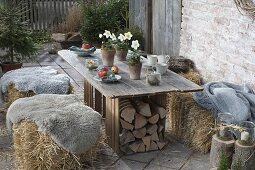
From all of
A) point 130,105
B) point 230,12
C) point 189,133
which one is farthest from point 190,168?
point 230,12

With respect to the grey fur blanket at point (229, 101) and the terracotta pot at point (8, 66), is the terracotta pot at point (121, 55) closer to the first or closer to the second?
the grey fur blanket at point (229, 101)

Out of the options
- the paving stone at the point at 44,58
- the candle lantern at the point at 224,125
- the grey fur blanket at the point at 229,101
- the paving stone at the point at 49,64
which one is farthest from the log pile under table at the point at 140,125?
the paving stone at the point at 44,58

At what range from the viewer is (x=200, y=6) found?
4961 mm

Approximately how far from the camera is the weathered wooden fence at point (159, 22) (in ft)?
18.7

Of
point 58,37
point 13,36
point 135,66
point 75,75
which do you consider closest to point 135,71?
point 135,66

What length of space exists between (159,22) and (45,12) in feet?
14.8

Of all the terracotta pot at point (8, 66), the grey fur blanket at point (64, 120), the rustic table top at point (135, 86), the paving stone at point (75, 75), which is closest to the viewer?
the grey fur blanket at point (64, 120)

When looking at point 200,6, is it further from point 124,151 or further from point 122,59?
point 124,151

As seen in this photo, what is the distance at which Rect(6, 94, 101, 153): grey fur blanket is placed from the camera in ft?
10.8

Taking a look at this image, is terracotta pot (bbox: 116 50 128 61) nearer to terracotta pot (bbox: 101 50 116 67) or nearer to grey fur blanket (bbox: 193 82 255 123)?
terracotta pot (bbox: 101 50 116 67)

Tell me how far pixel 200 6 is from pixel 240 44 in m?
0.96

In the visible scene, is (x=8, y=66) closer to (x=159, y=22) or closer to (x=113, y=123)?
(x=159, y=22)

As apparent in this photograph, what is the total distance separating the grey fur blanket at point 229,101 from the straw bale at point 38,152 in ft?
3.45

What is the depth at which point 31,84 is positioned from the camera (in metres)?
4.45
